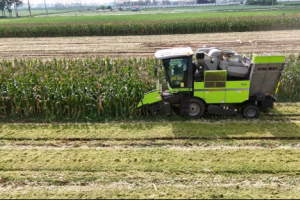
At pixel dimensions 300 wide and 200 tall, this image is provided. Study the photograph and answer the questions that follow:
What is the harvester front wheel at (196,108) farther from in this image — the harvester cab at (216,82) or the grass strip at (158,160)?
the grass strip at (158,160)

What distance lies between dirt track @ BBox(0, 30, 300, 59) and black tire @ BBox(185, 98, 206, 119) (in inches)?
430

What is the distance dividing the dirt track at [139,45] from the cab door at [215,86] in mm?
11102

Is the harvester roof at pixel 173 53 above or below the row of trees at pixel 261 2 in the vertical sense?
below

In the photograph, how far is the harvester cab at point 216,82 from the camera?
8477 mm

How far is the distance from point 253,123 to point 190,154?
2863mm

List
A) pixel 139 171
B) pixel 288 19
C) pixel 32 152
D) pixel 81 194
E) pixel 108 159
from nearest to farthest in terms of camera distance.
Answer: pixel 81 194 < pixel 139 171 < pixel 108 159 < pixel 32 152 < pixel 288 19

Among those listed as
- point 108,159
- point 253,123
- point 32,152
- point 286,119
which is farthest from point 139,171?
point 286,119

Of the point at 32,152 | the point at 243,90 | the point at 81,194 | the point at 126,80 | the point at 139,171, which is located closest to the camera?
the point at 81,194

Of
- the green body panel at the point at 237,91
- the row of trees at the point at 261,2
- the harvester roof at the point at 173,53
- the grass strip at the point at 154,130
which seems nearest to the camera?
the grass strip at the point at 154,130

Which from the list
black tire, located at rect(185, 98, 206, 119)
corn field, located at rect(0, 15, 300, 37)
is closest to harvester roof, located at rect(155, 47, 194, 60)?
black tire, located at rect(185, 98, 206, 119)

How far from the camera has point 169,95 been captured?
358 inches

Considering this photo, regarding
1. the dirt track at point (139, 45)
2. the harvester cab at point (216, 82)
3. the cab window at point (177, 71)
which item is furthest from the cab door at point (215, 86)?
the dirt track at point (139, 45)

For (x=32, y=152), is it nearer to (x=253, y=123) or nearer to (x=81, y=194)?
(x=81, y=194)

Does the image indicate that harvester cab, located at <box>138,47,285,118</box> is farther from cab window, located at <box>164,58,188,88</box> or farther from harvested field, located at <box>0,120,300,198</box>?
harvested field, located at <box>0,120,300,198</box>
